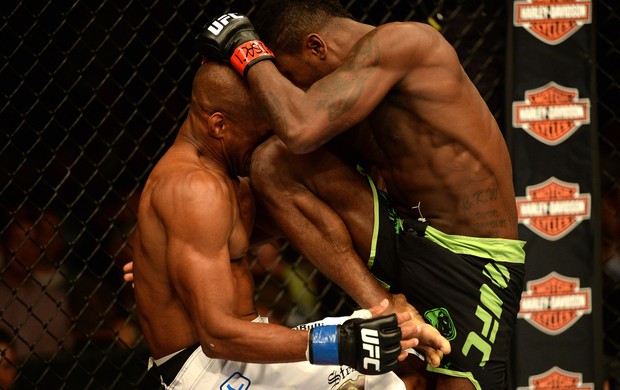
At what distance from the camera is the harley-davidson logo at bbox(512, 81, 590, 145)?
273cm

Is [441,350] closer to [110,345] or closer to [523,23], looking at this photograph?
[523,23]

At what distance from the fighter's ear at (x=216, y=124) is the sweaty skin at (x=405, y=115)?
143 mm

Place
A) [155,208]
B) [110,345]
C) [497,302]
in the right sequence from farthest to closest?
1. [110,345]
2. [497,302]
3. [155,208]

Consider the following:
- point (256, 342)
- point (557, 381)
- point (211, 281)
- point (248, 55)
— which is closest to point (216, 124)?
point (248, 55)

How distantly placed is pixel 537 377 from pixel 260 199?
1.25 meters

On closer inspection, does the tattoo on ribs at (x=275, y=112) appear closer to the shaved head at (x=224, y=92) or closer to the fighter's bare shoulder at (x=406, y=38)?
the shaved head at (x=224, y=92)

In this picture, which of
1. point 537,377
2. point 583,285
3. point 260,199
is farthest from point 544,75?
point 260,199

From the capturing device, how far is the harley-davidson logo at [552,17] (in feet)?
8.90

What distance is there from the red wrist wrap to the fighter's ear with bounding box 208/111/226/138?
5.2 inches

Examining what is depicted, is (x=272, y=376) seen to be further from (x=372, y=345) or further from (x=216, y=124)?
(x=216, y=124)

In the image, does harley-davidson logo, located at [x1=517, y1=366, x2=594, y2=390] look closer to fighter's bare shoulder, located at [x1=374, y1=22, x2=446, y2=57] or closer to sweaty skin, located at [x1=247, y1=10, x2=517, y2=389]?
sweaty skin, located at [x1=247, y1=10, x2=517, y2=389]

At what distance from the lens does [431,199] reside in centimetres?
195

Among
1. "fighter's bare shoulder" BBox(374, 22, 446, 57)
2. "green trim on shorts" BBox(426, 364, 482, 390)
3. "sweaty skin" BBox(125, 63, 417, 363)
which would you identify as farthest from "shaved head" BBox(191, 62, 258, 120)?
"green trim on shorts" BBox(426, 364, 482, 390)

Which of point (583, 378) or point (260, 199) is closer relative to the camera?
point (260, 199)
